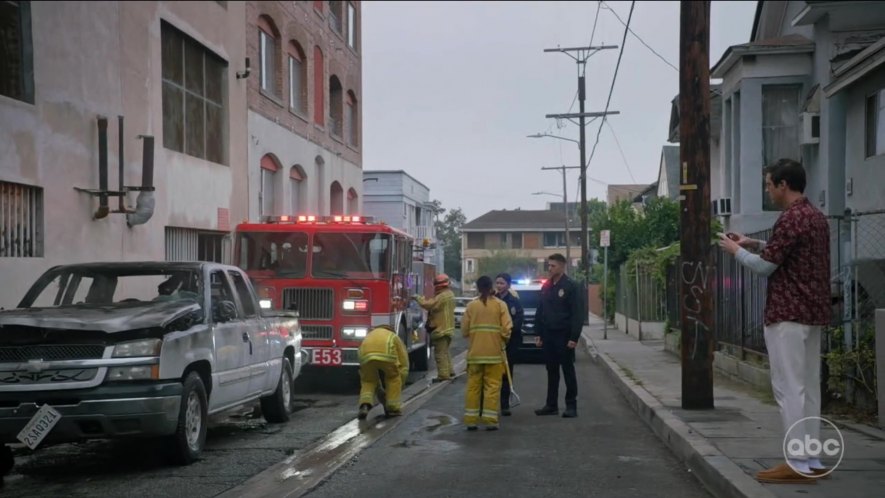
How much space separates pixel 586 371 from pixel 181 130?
9187 millimetres

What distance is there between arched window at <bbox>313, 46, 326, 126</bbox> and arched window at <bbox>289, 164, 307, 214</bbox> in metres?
2.02

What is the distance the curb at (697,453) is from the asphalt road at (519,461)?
0.11 m

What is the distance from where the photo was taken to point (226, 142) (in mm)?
20938

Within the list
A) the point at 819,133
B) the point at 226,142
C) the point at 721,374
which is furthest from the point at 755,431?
the point at 226,142

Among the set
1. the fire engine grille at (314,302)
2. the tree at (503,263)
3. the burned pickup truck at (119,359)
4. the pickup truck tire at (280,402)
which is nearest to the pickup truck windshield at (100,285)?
the burned pickup truck at (119,359)

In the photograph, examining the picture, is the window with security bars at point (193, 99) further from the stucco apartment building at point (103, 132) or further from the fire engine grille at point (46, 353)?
the fire engine grille at point (46, 353)

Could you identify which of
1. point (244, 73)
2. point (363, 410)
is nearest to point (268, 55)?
point (244, 73)

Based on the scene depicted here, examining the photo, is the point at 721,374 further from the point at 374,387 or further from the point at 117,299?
the point at 117,299


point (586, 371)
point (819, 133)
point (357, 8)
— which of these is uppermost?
point (357, 8)

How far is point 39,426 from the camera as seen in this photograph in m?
7.56

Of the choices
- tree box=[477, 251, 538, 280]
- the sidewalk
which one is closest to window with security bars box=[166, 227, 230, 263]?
the sidewalk

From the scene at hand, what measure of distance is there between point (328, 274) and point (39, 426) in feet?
25.9

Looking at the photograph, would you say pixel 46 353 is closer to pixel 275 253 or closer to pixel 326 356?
pixel 326 356

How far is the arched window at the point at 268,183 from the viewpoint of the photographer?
931 inches
